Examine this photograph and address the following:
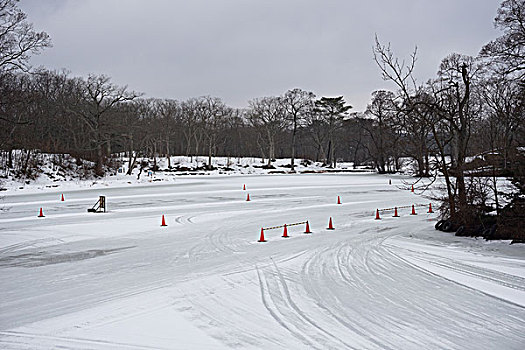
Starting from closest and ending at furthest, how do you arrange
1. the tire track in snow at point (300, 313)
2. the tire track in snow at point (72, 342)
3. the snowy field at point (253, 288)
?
1. the tire track in snow at point (72, 342)
2. the tire track in snow at point (300, 313)
3. the snowy field at point (253, 288)

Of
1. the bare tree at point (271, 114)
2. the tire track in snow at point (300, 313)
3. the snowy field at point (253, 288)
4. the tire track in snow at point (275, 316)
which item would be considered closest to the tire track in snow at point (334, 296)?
the snowy field at point (253, 288)

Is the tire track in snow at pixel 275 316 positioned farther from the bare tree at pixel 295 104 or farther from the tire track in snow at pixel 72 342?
the bare tree at pixel 295 104

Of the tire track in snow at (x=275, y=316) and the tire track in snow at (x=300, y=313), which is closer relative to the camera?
the tire track in snow at (x=275, y=316)

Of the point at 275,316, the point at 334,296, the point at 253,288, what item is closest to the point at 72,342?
the point at 275,316

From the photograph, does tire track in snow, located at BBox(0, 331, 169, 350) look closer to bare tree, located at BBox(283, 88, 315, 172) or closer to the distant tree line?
the distant tree line

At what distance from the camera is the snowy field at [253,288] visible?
6062 mm

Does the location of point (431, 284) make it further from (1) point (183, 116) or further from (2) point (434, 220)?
(1) point (183, 116)

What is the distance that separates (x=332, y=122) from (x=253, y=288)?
82483 millimetres

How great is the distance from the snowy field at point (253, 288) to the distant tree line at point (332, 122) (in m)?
2.83

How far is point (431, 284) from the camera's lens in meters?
8.80

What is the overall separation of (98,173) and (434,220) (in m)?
40.4

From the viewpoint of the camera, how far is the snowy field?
606 cm

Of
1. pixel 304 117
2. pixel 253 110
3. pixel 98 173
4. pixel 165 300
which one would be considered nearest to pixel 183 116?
pixel 253 110

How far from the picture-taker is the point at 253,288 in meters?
8.62
